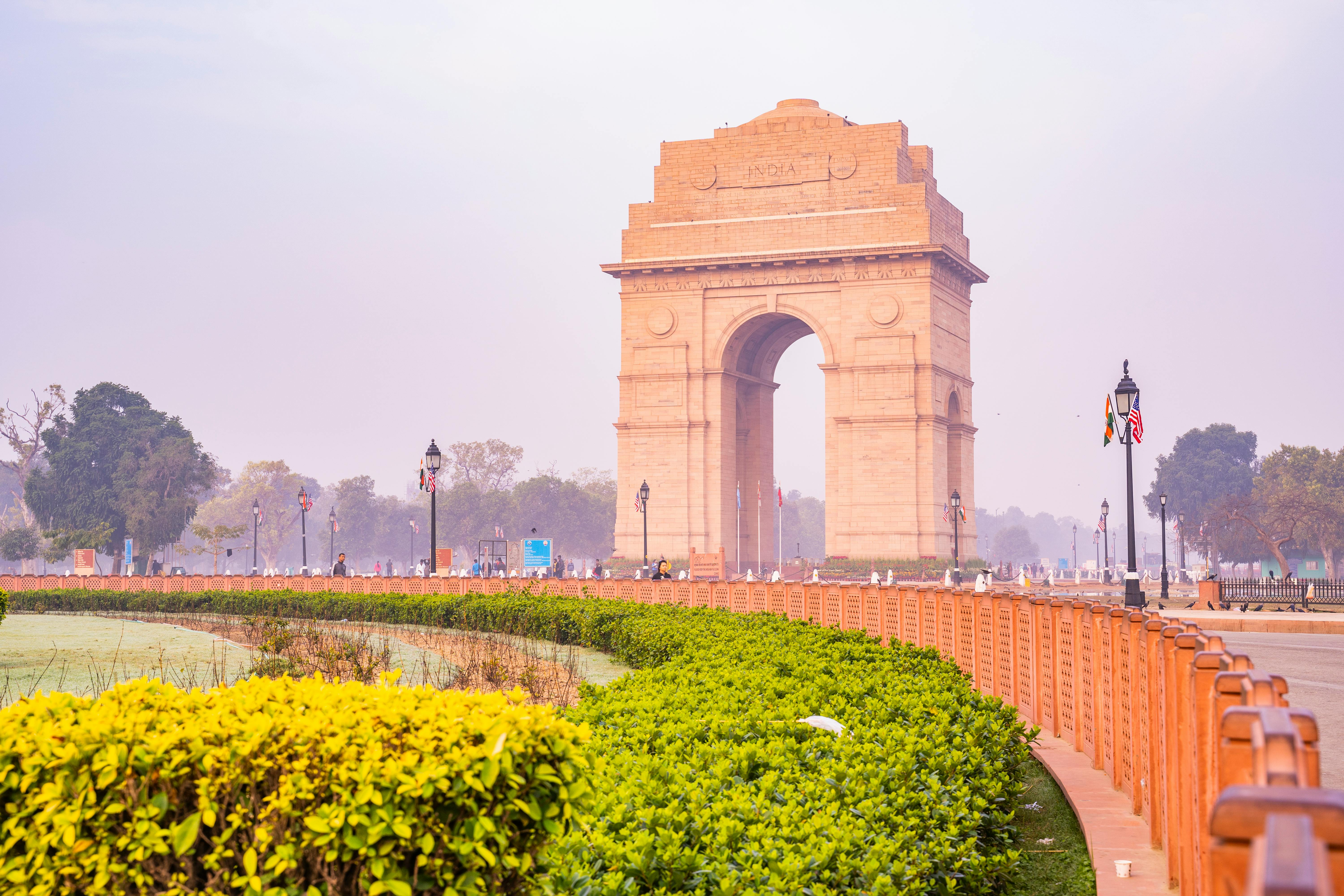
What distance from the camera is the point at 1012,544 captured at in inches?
6954

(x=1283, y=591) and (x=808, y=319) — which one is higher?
(x=808, y=319)

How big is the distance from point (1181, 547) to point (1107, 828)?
284ft

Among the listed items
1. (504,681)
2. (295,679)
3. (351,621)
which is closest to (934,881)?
(504,681)

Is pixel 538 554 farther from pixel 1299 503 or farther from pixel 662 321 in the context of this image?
pixel 1299 503

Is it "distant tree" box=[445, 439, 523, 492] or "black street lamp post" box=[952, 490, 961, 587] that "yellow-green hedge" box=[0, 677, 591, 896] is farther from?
"distant tree" box=[445, 439, 523, 492]

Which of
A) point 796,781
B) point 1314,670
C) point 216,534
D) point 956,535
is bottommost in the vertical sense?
point 1314,670

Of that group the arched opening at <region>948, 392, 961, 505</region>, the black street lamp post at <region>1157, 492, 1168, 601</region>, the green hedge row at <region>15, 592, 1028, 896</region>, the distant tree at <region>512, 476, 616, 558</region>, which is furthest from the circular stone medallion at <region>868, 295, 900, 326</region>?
the distant tree at <region>512, 476, 616, 558</region>

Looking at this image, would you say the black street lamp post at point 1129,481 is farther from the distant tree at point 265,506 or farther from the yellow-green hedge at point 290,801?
the distant tree at point 265,506

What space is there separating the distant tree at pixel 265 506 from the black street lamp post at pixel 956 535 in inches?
3137

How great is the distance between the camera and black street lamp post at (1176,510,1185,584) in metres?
76.1

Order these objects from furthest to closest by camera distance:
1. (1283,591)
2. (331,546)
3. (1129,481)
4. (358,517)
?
(358,517)
(331,546)
(1283,591)
(1129,481)

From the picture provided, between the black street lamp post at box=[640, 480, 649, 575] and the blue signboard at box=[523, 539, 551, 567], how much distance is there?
3.74 metres

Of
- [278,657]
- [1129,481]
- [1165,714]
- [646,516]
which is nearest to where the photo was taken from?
[1165,714]

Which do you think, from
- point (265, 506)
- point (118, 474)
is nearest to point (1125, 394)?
point (118, 474)
